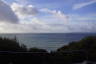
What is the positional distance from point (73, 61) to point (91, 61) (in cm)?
48

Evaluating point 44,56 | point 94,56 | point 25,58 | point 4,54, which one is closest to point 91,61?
point 94,56

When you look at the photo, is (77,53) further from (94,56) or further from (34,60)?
(34,60)

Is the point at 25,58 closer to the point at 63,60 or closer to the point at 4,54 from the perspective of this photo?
the point at 4,54

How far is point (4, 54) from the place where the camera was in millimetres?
6305

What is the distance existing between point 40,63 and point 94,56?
146 centimetres

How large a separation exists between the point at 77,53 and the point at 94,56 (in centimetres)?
46

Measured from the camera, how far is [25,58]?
6.42 m

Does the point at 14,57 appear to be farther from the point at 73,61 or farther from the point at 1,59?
the point at 73,61

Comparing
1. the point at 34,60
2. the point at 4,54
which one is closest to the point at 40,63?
the point at 34,60

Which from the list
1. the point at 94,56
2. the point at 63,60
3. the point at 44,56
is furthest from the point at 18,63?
the point at 94,56

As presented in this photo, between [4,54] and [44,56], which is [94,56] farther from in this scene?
[4,54]

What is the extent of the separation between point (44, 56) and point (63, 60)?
52cm

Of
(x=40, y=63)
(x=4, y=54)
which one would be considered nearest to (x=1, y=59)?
(x=4, y=54)

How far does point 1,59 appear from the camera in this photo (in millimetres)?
6328
